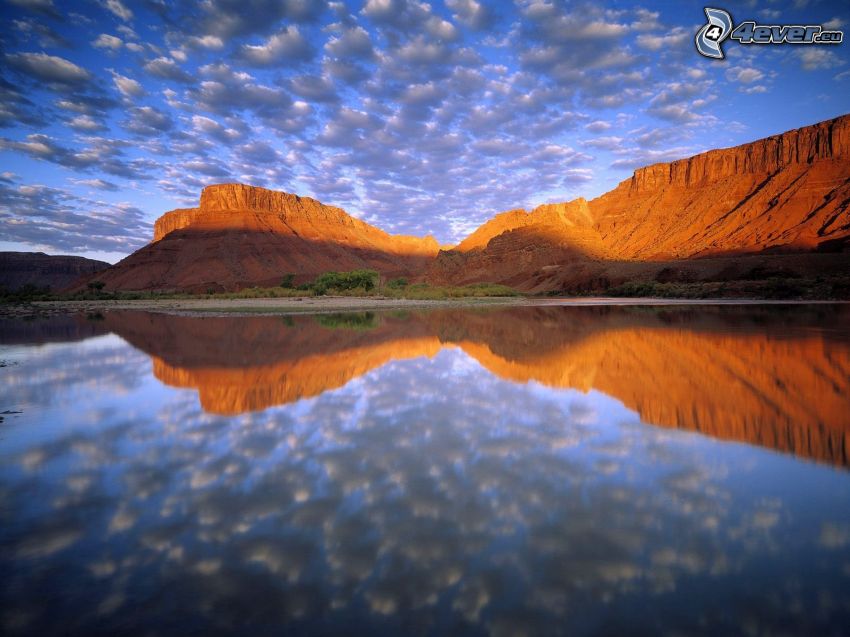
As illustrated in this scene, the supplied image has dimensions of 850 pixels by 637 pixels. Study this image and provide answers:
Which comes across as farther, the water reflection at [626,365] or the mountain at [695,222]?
the mountain at [695,222]

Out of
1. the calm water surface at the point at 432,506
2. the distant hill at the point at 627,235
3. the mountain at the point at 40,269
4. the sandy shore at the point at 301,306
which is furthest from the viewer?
the mountain at the point at 40,269

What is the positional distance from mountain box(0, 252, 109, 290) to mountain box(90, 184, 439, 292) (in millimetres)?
29795

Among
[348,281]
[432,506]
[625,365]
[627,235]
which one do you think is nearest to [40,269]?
[348,281]

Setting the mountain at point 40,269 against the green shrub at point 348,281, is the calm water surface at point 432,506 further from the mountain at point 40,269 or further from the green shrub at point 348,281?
the mountain at point 40,269

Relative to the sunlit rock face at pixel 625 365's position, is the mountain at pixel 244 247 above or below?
above

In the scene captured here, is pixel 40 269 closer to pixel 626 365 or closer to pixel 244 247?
pixel 244 247

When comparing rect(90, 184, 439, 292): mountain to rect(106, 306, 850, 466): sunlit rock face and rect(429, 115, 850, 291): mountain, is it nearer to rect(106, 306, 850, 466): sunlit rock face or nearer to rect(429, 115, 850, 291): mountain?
rect(429, 115, 850, 291): mountain

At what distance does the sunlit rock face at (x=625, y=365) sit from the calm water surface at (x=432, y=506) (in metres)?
0.08

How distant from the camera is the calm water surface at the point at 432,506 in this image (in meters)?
Answer: 2.74

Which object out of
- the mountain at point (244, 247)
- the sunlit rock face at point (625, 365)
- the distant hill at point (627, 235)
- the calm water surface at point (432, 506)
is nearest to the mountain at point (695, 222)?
the distant hill at point (627, 235)

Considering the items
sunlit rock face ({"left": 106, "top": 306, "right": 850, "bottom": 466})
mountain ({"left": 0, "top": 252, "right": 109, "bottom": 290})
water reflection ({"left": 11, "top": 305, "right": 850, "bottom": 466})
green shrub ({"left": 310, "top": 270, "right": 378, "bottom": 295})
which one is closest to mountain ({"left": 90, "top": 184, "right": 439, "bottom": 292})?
mountain ({"left": 0, "top": 252, "right": 109, "bottom": 290})

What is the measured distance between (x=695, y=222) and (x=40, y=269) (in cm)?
18751

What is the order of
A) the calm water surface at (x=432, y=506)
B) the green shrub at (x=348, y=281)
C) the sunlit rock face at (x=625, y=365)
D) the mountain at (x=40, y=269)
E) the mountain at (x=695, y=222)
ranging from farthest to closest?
the mountain at (x=40, y=269), the mountain at (x=695, y=222), the green shrub at (x=348, y=281), the sunlit rock face at (x=625, y=365), the calm water surface at (x=432, y=506)

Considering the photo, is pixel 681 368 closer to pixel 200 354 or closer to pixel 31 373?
pixel 200 354
